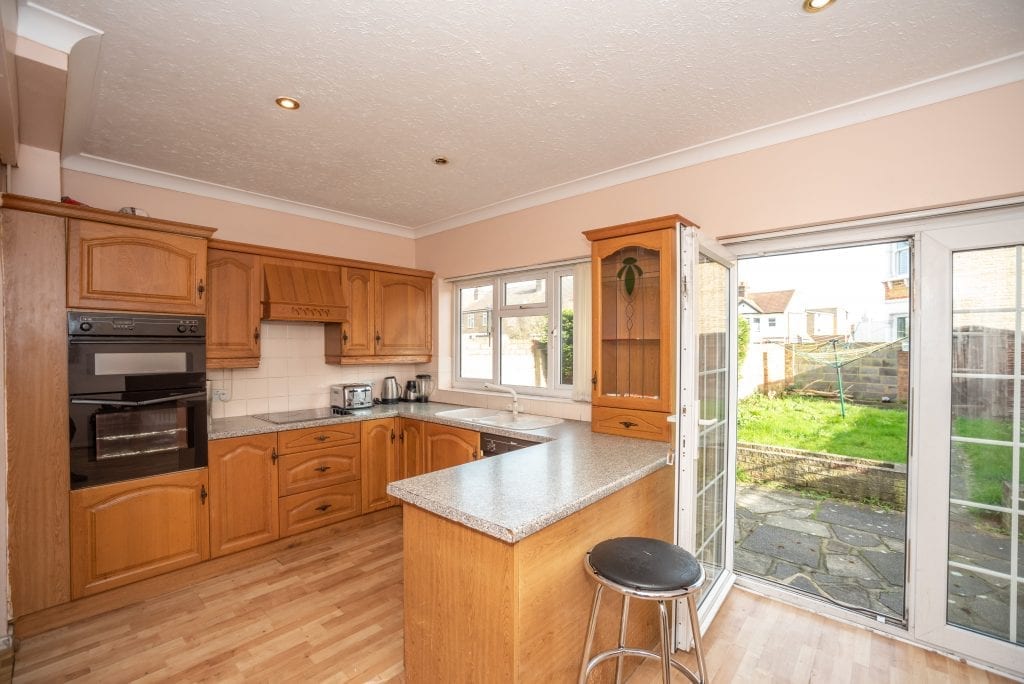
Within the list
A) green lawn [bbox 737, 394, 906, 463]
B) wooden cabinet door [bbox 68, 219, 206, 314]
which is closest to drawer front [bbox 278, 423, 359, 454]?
wooden cabinet door [bbox 68, 219, 206, 314]

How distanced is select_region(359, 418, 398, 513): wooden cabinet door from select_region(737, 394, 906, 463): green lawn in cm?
269

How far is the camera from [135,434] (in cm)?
232

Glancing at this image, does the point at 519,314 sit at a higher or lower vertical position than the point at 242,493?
higher

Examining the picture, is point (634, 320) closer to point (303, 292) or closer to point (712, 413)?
point (712, 413)

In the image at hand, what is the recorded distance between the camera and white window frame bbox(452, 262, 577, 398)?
331 centimetres

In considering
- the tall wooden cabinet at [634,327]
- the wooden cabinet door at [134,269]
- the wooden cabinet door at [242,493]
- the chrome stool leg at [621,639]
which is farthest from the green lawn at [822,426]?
the wooden cabinet door at [134,269]

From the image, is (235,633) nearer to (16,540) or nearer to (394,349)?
(16,540)

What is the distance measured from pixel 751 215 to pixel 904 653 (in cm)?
214

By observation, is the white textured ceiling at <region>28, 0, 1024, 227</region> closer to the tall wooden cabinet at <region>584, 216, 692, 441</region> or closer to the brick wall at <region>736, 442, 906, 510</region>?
the tall wooden cabinet at <region>584, 216, 692, 441</region>

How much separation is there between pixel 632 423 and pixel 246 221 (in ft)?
10.2

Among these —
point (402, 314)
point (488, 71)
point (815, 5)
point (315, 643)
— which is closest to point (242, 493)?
point (315, 643)

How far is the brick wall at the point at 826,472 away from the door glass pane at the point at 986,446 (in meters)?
1.42

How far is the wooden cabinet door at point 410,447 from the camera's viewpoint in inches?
131

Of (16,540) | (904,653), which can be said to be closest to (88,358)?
(16,540)
